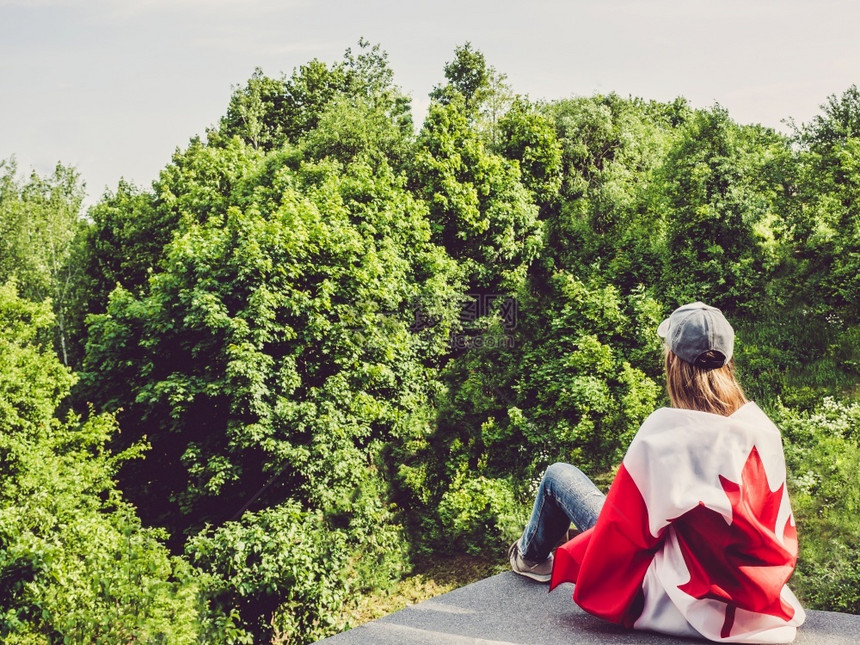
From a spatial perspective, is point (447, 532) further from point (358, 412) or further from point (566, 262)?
point (566, 262)

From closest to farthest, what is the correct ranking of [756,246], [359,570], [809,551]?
[809,551], [359,570], [756,246]

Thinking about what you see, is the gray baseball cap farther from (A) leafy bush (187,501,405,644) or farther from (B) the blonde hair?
(A) leafy bush (187,501,405,644)

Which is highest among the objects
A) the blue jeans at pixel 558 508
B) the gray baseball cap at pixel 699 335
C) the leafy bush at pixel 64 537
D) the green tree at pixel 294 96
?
the green tree at pixel 294 96

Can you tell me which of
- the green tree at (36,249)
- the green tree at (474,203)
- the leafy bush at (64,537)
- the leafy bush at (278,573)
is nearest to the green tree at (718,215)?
the green tree at (474,203)

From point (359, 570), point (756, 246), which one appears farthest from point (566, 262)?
point (359, 570)

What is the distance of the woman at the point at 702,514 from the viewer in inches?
90.7

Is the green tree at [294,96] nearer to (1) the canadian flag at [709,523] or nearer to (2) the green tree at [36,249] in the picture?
(2) the green tree at [36,249]

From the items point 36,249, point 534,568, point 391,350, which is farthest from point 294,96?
point 534,568

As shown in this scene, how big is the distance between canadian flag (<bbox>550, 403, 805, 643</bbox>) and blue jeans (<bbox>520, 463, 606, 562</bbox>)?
0.42 meters

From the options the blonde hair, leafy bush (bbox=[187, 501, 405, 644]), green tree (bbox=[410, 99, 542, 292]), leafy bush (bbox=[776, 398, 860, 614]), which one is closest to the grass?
Answer: leafy bush (bbox=[187, 501, 405, 644])

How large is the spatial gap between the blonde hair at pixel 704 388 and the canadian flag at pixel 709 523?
0.19 feet

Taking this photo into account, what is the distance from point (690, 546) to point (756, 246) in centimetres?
1831

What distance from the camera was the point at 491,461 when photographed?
1777 cm

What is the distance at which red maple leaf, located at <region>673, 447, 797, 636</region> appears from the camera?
2.29 m
